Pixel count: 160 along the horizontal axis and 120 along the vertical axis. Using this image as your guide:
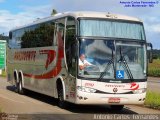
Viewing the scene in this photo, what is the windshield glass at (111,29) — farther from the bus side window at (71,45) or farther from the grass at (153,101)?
the grass at (153,101)

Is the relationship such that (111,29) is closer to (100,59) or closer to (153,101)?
(100,59)

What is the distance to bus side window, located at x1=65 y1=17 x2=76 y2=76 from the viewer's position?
53.7ft

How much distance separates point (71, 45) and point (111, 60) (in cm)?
148

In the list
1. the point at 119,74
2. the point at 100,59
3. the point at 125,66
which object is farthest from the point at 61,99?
the point at 125,66

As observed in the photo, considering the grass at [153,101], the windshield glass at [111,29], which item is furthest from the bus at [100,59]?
the grass at [153,101]

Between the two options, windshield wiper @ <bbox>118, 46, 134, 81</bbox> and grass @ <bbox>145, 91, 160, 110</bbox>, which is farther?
grass @ <bbox>145, 91, 160, 110</bbox>

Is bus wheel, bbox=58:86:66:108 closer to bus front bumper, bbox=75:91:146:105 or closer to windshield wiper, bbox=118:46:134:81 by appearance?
bus front bumper, bbox=75:91:146:105

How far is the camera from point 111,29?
659 inches

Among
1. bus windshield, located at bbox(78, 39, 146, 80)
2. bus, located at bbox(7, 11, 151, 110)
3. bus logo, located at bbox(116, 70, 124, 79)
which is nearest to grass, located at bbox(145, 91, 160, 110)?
bus, located at bbox(7, 11, 151, 110)

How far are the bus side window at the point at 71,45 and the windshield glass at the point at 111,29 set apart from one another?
1.50 feet

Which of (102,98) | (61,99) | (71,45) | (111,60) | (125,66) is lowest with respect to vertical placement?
(61,99)

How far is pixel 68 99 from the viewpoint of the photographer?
1692 cm

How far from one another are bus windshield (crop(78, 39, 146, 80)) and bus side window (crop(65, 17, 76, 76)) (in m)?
0.31

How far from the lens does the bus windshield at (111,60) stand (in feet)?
52.6
